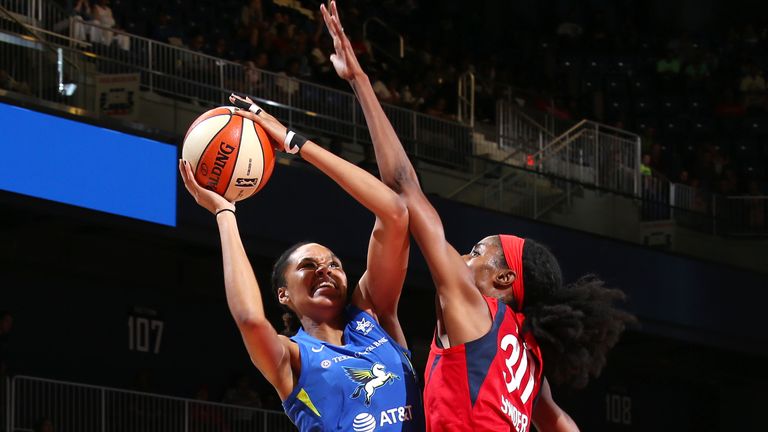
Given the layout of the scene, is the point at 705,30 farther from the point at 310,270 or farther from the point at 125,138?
the point at 310,270

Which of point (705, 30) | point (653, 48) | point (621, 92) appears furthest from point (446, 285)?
point (705, 30)

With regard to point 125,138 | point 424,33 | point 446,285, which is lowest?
point 446,285

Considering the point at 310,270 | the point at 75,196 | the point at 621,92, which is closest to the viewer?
the point at 310,270

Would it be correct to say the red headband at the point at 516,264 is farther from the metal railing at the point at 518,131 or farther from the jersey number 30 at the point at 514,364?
the metal railing at the point at 518,131

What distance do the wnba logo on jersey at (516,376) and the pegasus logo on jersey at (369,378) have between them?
0.42 meters

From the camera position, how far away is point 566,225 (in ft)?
50.3

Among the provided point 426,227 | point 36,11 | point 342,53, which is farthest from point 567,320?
point 36,11

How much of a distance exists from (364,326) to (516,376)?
58cm

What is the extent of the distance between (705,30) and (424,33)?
5047mm

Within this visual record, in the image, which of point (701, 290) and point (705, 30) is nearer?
point (701, 290)

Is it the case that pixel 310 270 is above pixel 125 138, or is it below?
below

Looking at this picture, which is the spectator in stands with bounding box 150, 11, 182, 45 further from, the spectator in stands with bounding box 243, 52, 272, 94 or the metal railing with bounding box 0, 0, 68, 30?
the metal railing with bounding box 0, 0, 68, 30

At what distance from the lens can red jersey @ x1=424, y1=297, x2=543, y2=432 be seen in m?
4.41

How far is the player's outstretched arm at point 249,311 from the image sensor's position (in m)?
4.37
